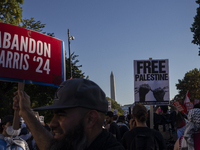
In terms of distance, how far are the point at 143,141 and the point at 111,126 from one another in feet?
12.2

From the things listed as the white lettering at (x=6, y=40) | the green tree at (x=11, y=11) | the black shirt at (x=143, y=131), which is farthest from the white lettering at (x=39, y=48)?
the green tree at (x=11, y=11)

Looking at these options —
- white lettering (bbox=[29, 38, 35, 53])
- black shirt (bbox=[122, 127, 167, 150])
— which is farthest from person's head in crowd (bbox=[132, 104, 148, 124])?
white lettering (bbox=[29, 38, 35, 53])

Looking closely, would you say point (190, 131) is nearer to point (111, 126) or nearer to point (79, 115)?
point (79, 115)

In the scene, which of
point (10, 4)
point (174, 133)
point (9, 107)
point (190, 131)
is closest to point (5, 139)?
point (190, 131)

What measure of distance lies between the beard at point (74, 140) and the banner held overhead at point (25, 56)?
2.72 meters

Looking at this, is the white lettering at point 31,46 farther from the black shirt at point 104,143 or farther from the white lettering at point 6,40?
the black shirt at point 104,143

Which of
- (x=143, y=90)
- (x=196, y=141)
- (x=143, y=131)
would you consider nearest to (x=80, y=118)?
(x=196, y=141)

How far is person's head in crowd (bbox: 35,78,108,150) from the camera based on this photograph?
66.9 inches

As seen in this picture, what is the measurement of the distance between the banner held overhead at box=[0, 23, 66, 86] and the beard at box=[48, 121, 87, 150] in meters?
2.72

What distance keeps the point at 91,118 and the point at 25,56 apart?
2923mm

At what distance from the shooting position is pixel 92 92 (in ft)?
5.77

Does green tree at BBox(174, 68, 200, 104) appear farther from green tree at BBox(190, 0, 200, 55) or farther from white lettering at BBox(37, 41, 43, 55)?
white lettering at BBox(37, 41, 43, 55)

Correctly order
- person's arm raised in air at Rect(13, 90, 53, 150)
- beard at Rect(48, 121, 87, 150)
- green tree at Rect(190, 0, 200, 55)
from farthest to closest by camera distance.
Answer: green tree at Rect(190, 0, 200, 55), person's arm raised in air at Rect(13, 90, 53, 150), beard at Rect(48, 121, 87, 150)

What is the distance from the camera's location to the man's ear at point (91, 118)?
173cm
